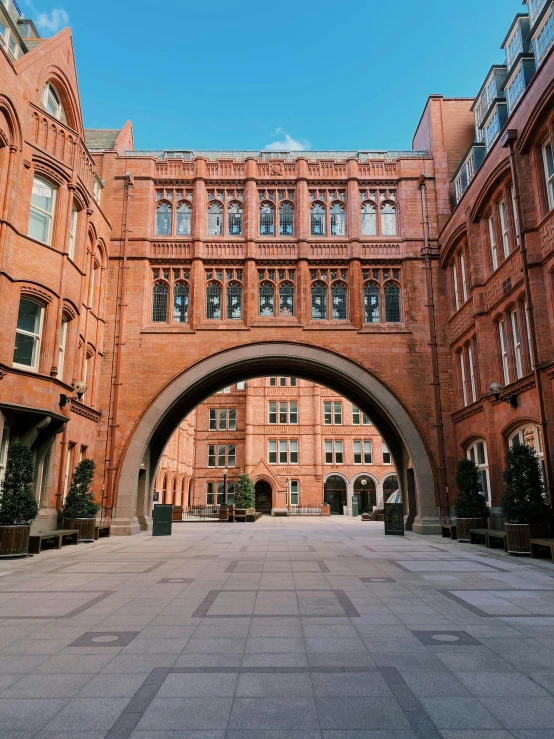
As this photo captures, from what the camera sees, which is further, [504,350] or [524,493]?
[504,350]

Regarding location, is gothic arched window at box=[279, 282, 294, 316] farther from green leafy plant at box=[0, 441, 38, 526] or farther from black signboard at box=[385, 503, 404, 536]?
green leafy plant at box=[0, 441, 38, 526]

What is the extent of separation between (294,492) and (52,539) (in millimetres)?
40368

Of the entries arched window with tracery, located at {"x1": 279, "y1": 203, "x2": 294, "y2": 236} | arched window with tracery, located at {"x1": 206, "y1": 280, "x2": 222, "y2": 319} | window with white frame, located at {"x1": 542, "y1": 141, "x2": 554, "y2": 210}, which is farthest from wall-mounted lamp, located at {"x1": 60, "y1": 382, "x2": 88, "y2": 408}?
window with white frame, located at {"x1": 542, "y1": 141, "x2": 554, "y2": 210}

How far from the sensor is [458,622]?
292 inches

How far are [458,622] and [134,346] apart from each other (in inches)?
778

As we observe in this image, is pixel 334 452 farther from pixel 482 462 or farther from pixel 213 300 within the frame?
pixel 482 462

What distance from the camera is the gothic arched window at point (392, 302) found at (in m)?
25.7

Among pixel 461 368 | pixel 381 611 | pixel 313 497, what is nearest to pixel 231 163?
pixel 461 368

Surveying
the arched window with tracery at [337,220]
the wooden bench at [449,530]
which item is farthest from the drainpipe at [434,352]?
the arched window with tracery at [337,220]

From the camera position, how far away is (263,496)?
187 feet

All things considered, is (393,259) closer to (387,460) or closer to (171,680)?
(171,680)

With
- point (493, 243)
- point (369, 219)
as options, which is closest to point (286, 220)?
point (369, 219)

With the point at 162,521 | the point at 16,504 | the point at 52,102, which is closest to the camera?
the point at 16,504

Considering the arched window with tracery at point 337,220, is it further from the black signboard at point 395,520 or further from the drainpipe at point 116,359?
the black signboard at point 395,520
